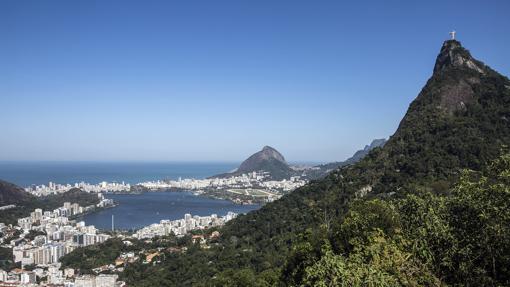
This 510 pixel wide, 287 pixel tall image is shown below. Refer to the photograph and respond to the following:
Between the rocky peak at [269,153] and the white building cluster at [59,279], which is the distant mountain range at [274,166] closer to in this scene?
the rocky peak at [269,153]

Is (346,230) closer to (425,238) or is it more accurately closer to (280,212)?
(425,238)

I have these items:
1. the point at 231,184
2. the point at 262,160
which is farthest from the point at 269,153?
the point at 231,184

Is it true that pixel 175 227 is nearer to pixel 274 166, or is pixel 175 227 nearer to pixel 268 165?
pixel 274 166

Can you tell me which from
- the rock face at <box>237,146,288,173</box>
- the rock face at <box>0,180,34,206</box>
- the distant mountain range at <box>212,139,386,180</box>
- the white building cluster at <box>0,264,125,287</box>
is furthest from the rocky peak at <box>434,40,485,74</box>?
the rock face at <box>237,146,288,173</box>

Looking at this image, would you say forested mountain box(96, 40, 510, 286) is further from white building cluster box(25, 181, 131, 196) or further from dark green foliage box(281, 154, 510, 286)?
white building cluster box(25, 181, 131, 196)

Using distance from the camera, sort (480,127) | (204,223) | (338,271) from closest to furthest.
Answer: (338,271), (480,127), (204,223)

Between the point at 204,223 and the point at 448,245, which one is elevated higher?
the point at 448,245

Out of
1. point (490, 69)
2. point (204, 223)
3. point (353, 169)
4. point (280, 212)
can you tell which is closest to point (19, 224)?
point (204, 223)
